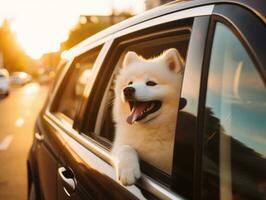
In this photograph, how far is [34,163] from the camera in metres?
4.73

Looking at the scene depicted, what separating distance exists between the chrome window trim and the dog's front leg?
55 cm

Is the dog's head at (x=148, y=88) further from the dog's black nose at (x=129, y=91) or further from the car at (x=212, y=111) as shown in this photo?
the car at (x=212, y=111)

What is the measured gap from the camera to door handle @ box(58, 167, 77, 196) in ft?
9.73

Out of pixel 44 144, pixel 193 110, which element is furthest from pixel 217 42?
pixel 44 144

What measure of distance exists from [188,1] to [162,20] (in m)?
0.28

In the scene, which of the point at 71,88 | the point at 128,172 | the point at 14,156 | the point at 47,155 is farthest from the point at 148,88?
the point at 14,156

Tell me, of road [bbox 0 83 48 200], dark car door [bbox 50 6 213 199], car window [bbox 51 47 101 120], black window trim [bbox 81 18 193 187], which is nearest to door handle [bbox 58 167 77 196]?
dark car door [bbox 50 6 213 199]

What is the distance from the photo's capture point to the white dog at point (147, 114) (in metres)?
2.43

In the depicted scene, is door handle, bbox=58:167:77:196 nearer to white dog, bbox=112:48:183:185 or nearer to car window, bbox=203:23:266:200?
white dog, bbox=112:48:183:185

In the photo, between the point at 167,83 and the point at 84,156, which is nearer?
the point at 167,83

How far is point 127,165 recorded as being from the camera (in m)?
2.38

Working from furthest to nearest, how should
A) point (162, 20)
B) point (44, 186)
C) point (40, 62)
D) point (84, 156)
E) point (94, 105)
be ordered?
point (40, 62) → point (44, 186) → point (94, 105) → point (84, 156) → point (162, 20)

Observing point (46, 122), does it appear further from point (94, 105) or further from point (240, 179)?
point (240, 179)

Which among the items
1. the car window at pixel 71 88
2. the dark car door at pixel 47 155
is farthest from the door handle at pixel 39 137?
the car window at pixel 71 88
